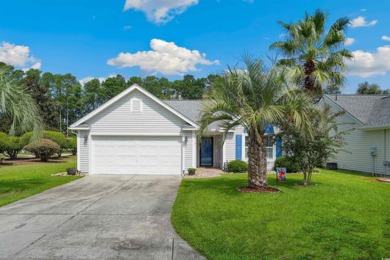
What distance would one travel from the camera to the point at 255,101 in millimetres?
10516

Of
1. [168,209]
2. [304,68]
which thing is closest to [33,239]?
[168,209]

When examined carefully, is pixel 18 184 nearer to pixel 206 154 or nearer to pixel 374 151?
pixel 206 154

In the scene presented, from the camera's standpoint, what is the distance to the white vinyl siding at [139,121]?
55.1 ft

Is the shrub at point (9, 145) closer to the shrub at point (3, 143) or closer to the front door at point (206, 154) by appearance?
the shrub at point (3, 143)

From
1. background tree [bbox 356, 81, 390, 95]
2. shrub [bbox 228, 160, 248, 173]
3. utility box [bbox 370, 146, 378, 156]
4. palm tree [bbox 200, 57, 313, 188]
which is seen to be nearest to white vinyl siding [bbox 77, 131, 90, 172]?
shrub [bbox 228, 160, 248, 173]

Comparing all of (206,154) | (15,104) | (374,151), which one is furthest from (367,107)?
(15,104)

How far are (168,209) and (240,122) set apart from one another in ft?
12.7

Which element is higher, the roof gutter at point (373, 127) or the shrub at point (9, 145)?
the roof gutter at point (373, 127)

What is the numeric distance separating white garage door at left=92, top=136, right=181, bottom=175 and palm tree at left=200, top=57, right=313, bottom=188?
20.8ft

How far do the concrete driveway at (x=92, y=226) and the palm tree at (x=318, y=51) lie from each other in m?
9.40

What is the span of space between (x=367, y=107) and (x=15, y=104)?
19362 millimetres

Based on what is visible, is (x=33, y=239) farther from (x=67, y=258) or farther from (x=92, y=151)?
(x=92, y=151)

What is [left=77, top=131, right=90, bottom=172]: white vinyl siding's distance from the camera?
54.9 feet

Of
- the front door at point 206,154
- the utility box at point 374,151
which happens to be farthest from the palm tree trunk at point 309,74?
the front door at point 206,154
